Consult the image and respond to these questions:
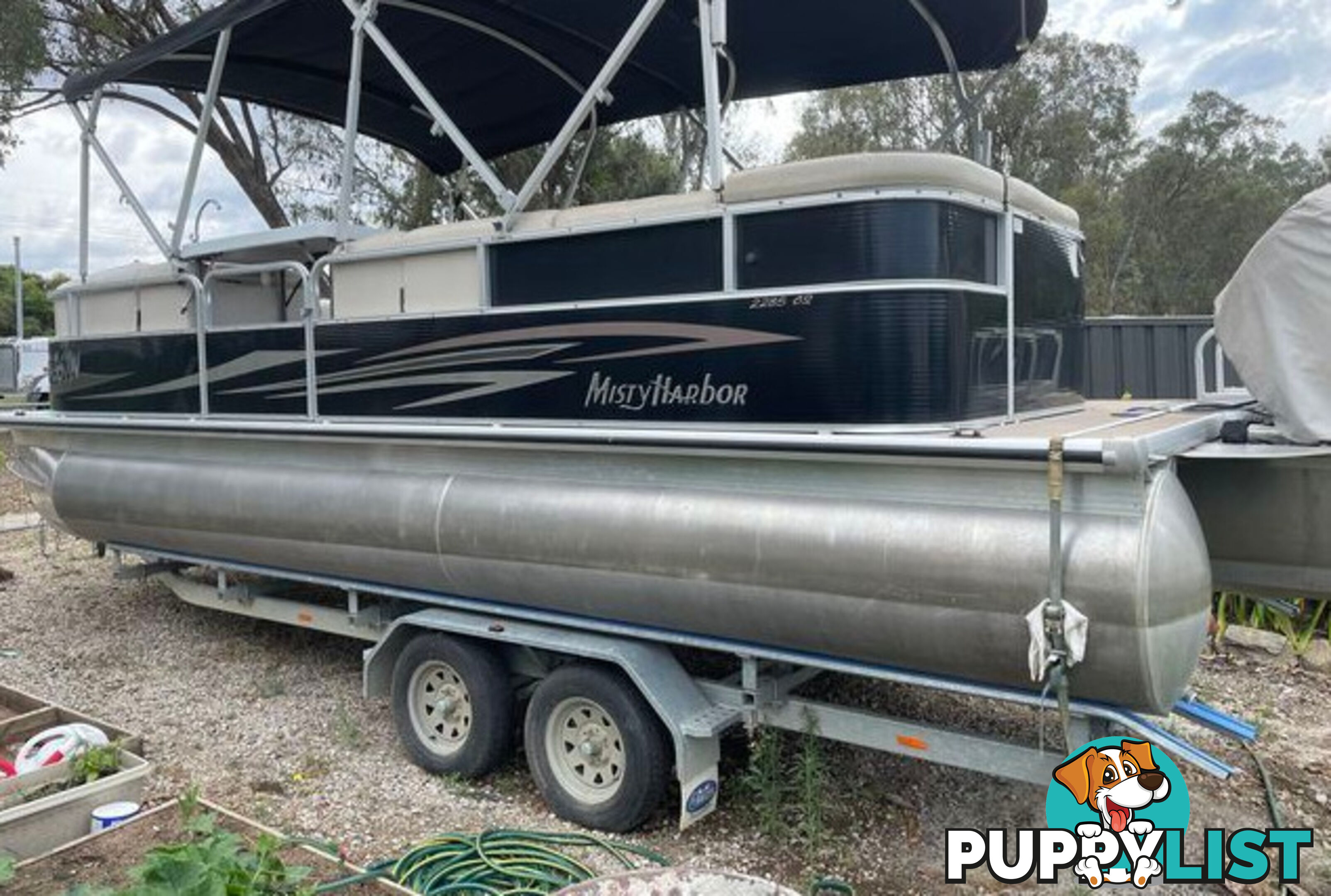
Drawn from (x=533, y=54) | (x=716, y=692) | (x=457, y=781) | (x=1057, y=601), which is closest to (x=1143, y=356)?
(x=533, y=54)

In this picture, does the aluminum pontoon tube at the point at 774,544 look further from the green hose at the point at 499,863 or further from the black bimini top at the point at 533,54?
the black bimini top at the point at 533,54

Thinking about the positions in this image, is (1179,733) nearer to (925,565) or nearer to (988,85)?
(925,565)

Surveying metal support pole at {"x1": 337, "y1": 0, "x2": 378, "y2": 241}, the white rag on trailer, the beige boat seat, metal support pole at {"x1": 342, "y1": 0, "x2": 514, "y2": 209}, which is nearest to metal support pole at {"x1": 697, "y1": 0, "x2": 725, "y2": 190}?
the beige boat seat

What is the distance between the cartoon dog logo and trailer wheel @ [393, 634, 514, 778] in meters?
2.46

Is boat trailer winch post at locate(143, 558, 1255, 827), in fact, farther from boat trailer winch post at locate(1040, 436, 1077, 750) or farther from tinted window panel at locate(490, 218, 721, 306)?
tinted window panel at locate(490, 218, 721, 306)

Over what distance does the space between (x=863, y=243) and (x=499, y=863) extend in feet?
8.66

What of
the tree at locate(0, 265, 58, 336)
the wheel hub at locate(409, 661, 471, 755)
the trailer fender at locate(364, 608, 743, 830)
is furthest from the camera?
the tree at locate(0, 265, 58, 336)

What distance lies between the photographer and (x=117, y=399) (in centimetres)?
701

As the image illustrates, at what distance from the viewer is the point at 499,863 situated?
13.0 ft

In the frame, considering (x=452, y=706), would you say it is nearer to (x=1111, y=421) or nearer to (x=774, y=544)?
(x=774, y=544)

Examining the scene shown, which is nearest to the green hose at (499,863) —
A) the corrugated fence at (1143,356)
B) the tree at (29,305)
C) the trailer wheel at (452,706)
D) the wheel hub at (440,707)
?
the trailer wheel at (452,706)

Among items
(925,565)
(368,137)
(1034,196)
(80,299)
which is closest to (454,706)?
(925,565)

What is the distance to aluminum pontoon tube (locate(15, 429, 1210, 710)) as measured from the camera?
334 centimetres

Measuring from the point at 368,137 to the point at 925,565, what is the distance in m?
6.28
